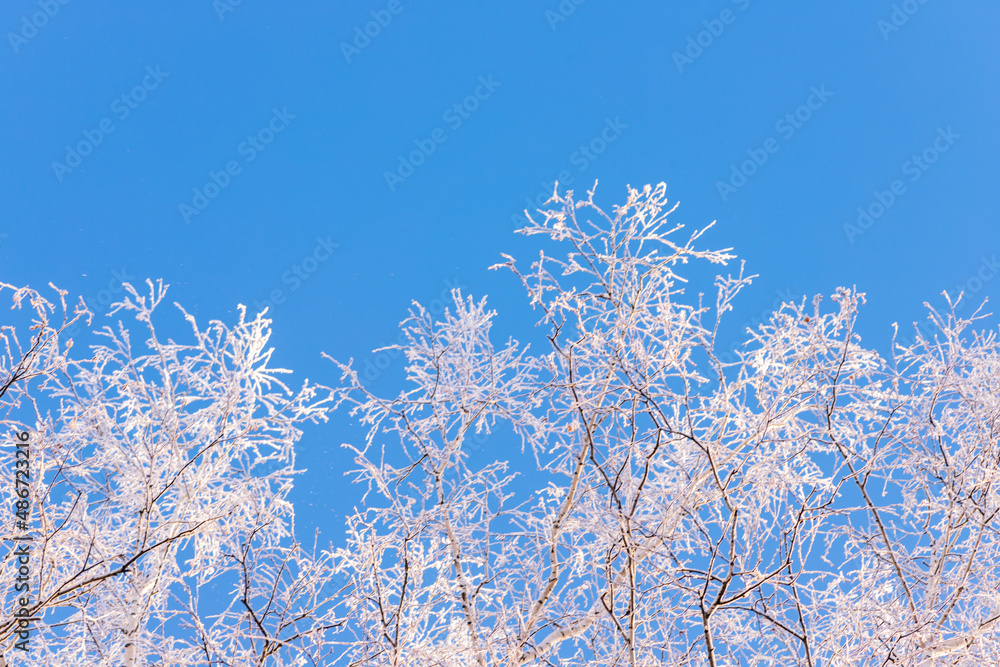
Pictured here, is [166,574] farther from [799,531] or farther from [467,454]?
[799,531]

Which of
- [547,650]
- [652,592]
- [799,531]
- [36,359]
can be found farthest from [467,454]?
[36,359]

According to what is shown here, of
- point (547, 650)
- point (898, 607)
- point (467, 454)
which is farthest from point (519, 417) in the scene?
point (898, 607)

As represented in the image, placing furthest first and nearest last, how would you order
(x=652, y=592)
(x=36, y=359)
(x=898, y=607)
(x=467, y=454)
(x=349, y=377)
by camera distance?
(x=467, y=454) < (x=349, y=377) < (x=898, y=607) < (x=652, y=592) < (x=36, y=359)

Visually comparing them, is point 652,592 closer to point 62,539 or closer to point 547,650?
point 547,650

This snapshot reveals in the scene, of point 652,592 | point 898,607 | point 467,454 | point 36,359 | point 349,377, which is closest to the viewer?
point 36,359

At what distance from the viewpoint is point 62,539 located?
4367 millimetres

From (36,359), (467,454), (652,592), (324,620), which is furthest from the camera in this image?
(467,454)

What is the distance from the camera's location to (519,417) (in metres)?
4.70

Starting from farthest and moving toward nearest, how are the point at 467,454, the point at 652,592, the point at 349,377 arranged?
the point at 467,454
the point at 349,377
the point at 652,592

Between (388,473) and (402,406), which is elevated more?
(402,406)

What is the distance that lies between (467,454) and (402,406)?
0.58m

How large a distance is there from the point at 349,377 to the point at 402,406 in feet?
1.30

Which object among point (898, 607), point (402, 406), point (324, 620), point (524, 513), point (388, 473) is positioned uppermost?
point (402, 406)

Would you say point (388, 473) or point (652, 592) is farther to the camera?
point (388, 473)
